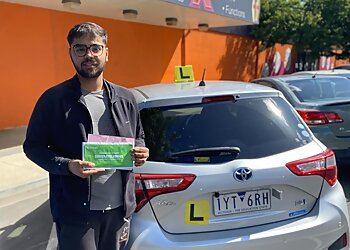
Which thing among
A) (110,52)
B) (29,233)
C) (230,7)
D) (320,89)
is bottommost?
(29,233)

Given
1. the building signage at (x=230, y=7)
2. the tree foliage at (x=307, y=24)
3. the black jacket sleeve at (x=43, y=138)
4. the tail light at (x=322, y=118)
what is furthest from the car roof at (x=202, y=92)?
the tree foliage at (x=307, y=24)

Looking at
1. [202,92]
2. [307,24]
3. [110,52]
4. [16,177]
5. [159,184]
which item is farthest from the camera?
[307,24]

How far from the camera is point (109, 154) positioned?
1.82 meters

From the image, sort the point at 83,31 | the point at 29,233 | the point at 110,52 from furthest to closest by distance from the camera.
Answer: the point at 110,52, the point at 29,233, the point at 83,31

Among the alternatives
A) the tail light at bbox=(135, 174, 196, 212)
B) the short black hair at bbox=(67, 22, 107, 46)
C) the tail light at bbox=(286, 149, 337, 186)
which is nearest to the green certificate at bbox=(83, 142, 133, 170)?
the tail light at bbox=(135, 174, 196, 212)

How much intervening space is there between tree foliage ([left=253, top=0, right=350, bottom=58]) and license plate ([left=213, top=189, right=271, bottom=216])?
1689 centimetres

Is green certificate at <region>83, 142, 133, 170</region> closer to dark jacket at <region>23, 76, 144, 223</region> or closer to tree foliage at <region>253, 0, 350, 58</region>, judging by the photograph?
dark jacket at <region>23, 76, 144, 223</region>

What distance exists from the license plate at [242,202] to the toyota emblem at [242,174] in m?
0.10

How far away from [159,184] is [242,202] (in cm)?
53

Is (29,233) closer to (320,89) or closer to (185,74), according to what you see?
(185,74)

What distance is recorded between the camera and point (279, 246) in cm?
218

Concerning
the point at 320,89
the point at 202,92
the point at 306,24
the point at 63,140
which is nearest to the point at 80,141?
the point at 63,140

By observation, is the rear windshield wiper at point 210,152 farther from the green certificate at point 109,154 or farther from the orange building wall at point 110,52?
the orange building wall at point 110,52

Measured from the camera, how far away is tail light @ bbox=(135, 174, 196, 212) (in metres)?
2.12
